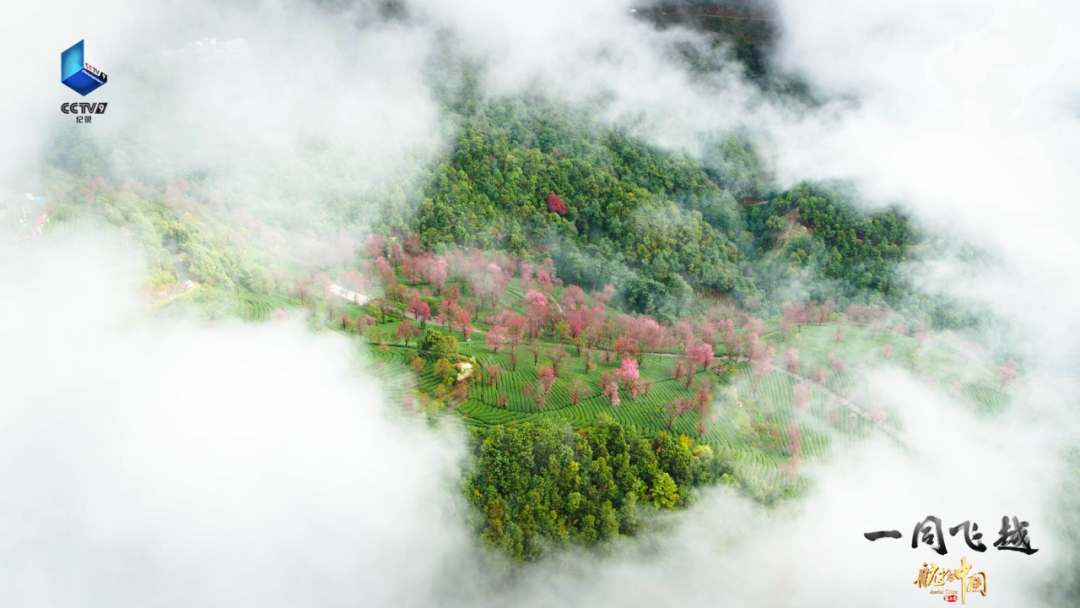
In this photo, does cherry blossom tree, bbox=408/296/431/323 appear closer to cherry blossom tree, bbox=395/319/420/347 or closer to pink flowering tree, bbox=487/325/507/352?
cherry blossom tree, bbox=395/319/420/347

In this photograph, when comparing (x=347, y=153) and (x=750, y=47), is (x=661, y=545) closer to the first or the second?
(x=347, y=153)

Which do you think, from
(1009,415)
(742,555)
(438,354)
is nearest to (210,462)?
(438,354)

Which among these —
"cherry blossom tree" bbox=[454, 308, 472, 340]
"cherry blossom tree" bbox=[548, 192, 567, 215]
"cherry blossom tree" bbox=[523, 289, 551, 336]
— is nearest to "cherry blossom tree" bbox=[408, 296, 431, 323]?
"cherry blossom tree" bbox=[454, 308, 472, 340]

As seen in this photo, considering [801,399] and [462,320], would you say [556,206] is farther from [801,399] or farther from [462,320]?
[801,399]

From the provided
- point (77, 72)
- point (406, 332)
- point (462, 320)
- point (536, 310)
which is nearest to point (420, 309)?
point (462, 320)

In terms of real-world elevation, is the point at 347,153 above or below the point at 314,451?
above

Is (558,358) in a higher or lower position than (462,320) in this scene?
lower

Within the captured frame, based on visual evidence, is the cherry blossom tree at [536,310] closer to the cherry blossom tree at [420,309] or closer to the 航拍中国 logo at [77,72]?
the cherry blossom tree at [420,309]

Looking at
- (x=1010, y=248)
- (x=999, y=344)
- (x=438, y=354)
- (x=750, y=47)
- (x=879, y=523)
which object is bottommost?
(x=879, y=523)
